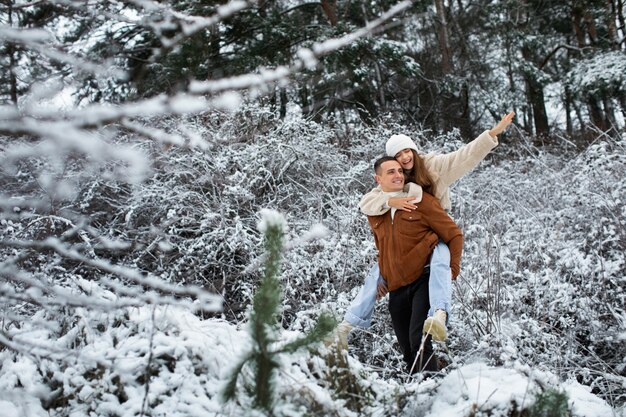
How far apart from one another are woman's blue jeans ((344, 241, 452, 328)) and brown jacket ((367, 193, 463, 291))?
0.05 m

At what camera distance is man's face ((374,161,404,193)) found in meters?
2.97

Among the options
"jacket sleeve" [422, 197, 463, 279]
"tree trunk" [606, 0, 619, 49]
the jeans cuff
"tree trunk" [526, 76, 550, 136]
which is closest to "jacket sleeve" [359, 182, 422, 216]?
"jacket sleeve" [422, 197, 463, 279]

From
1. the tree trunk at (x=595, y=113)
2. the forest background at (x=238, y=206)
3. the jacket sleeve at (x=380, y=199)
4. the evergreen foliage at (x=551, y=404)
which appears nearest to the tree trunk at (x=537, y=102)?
the forest background at (x=238, y=206)

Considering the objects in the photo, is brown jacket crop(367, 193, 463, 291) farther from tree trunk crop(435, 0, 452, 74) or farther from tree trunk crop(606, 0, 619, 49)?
tree trunk crop(435, 0, 452, 74)

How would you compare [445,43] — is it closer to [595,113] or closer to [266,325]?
[595,113]

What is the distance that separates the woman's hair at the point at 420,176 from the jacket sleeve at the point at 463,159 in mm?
54

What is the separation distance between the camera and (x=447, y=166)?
3.02 meters

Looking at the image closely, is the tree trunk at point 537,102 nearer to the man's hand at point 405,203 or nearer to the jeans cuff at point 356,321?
the man's hand at point 405,203

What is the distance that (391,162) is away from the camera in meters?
3.00

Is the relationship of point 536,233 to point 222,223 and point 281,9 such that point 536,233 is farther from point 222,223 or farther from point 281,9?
point 281,9

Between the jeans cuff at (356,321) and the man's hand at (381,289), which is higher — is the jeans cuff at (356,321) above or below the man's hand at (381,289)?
below

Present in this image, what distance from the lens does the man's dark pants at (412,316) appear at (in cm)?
279

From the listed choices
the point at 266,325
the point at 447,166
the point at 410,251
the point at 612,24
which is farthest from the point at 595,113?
the point at 266,325

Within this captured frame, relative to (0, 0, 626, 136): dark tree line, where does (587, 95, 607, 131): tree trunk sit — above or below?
below
